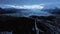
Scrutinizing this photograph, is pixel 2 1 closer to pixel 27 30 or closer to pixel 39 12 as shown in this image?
pixel 39 12

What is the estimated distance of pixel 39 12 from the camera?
3.16m

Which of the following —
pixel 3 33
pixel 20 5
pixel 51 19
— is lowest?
pixel 3 33

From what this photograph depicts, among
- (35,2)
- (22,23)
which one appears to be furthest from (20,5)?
(22,23)

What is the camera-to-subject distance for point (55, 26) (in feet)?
11.1

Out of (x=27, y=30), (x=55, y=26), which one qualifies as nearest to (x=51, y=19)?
(x=55, y=26)

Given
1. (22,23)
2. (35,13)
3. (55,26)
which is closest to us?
(35,13)

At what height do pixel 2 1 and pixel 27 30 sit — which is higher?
pixel 2 1

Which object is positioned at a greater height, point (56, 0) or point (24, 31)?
point (56, 0)

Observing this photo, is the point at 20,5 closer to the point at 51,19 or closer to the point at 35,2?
the point at 35,2

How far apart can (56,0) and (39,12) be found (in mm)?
451

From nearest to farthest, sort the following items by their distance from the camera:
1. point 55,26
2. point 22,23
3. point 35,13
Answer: point 35,13
point 55,26
point 22,23

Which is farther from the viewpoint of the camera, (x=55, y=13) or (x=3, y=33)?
(x=3, y=33)

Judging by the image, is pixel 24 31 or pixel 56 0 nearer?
pixel 56 0

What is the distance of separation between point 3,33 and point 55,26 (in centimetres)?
131
